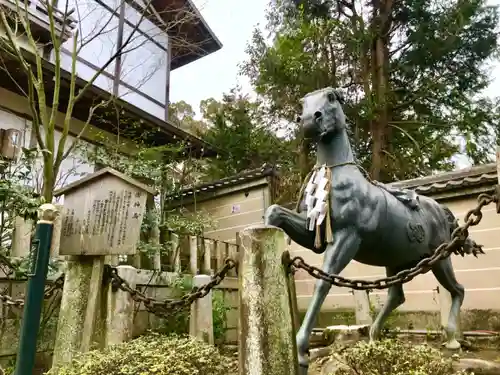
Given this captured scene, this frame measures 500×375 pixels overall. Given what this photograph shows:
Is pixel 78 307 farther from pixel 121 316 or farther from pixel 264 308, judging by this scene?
pixel 264 308

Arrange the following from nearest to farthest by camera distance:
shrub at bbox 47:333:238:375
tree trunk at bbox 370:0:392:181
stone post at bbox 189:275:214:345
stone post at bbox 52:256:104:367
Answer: shrub at bbox 47:333:238:375 < stone post at bbox 52:256:104:367 < stone post at bbox 189:275:214:345 < tree trunk at bbox 370:0:392:181

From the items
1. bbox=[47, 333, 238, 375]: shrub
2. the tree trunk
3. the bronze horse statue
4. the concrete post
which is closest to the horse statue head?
the bronze horse statue

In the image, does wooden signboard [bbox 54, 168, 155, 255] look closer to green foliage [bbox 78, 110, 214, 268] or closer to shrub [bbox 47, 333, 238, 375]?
shrub [bbox 47, 333, 238, 375]

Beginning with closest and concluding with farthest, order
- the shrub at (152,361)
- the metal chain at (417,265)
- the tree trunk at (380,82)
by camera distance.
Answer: the shrub at (152,361)
the metal chain at (417,265)
the tree trunk at (380,82)

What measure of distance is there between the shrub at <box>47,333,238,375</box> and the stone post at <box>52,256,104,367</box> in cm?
34

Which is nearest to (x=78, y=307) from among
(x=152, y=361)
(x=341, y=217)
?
(x=152, y=361)

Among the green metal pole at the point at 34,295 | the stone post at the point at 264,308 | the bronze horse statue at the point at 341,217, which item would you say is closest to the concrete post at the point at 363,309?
the bronze horse statue at the point at 341,217

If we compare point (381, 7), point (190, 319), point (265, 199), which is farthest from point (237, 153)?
point (190, 319)

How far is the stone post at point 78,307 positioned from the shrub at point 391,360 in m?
2.13

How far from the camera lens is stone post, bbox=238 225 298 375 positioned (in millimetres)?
2865

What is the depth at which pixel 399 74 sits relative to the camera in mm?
13164

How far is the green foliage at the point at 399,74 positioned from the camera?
12.2 meters

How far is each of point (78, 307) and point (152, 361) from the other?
1.06 m

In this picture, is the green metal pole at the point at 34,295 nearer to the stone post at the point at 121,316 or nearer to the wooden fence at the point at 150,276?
the wooden fence at the point at 150,276
